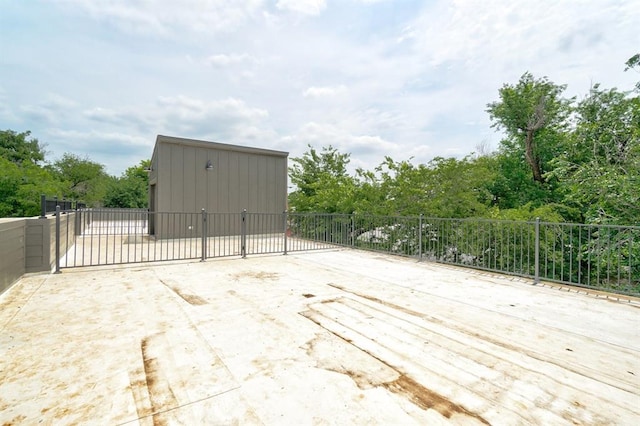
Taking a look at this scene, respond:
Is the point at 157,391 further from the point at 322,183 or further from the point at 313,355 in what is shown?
the point at 322,183

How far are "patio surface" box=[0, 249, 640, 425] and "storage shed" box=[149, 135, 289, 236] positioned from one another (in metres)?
5.88

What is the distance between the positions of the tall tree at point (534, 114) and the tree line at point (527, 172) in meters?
0.04

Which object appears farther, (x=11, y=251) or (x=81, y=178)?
(x=81, y=178)

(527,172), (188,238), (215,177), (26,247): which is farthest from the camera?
(527,172)

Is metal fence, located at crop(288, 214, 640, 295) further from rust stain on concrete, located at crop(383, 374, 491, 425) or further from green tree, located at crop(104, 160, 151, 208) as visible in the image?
green tree, located at crop(104, 160, 151, 208)

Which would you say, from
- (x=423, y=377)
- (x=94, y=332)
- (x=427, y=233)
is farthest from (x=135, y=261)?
(x=427, y=233)

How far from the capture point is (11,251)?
4.12 meters

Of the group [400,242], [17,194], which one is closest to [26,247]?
[400,242]

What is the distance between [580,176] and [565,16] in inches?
175

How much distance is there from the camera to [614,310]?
360cm

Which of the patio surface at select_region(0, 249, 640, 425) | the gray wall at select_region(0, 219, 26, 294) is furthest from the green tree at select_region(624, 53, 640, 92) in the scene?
the gray wall at select_region(0, 219, 26, 294)

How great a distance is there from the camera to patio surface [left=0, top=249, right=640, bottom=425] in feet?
5.40

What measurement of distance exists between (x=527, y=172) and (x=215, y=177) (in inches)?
573

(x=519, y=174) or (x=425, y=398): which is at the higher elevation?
(x=519, y=174)
